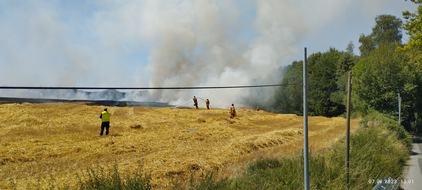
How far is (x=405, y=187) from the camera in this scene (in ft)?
51.5

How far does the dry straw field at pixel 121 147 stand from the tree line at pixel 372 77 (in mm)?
7693

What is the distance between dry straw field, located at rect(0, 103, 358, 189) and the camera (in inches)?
485

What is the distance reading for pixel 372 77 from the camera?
43469 millimetres

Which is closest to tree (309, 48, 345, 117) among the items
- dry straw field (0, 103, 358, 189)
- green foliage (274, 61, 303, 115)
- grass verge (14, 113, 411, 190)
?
green foliage (274, 61, 303, 115)

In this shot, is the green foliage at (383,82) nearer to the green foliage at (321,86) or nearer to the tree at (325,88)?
the green foliage at (321,86)

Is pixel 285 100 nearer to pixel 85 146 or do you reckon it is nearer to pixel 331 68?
pixel 331 68

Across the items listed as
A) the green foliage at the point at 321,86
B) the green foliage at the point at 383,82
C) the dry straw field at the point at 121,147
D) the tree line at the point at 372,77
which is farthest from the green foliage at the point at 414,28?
the green foliage at the point at 321,86

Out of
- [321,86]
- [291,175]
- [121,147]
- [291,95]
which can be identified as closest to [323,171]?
[291,175]

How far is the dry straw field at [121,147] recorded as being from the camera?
12320 millimetres

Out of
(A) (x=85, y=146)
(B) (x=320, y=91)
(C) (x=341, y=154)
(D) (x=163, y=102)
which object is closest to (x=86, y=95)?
(D) (x=163, y=102)

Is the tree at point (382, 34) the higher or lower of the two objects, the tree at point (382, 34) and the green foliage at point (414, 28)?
the higher

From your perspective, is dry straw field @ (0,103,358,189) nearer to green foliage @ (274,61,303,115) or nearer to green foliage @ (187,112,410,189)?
green foliage @ (187,112,410,189)

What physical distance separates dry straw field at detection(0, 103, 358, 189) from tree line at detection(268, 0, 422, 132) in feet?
25.2

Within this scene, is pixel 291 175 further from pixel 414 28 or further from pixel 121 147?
pixel 414 28
